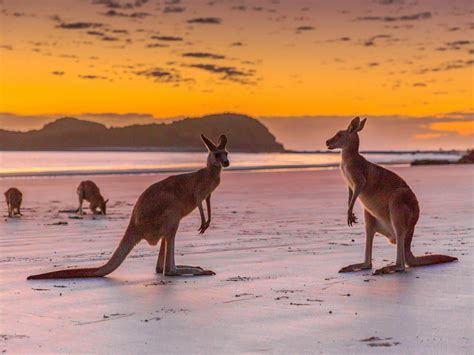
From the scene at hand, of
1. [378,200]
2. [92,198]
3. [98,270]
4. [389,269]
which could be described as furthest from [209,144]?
[92,198]

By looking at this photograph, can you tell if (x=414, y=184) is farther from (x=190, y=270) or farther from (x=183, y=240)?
(x=190, y=270)

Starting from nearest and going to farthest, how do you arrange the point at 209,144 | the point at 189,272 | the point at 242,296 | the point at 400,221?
the point at 242,296 → the point at 189,272 → the point at 400,221 → the point at 209,144

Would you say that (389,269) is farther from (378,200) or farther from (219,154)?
(219,154)

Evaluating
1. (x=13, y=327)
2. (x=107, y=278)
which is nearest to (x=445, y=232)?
(x=107, y=278)

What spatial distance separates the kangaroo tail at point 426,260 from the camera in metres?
6.50

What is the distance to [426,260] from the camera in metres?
6.57

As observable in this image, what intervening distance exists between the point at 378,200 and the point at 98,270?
234 cm

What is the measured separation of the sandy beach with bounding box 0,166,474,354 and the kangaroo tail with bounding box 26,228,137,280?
71 mm

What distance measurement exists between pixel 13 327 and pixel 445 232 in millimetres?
6036

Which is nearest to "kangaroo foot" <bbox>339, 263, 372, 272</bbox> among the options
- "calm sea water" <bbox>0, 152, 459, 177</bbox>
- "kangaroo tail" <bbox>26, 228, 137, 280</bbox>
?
"kangaroo tail" <bbox>26, 228, 137, 280</bbox>

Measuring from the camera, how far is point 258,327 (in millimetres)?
4297

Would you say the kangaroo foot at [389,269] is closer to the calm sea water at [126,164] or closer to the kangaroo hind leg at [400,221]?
the kangaroo hind leg at [400,221]

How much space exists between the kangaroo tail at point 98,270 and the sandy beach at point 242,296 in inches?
2.8

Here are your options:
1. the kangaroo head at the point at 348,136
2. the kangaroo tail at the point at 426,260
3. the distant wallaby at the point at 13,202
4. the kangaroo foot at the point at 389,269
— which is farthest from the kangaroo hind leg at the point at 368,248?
the distant wallaby at the point at 13,202
